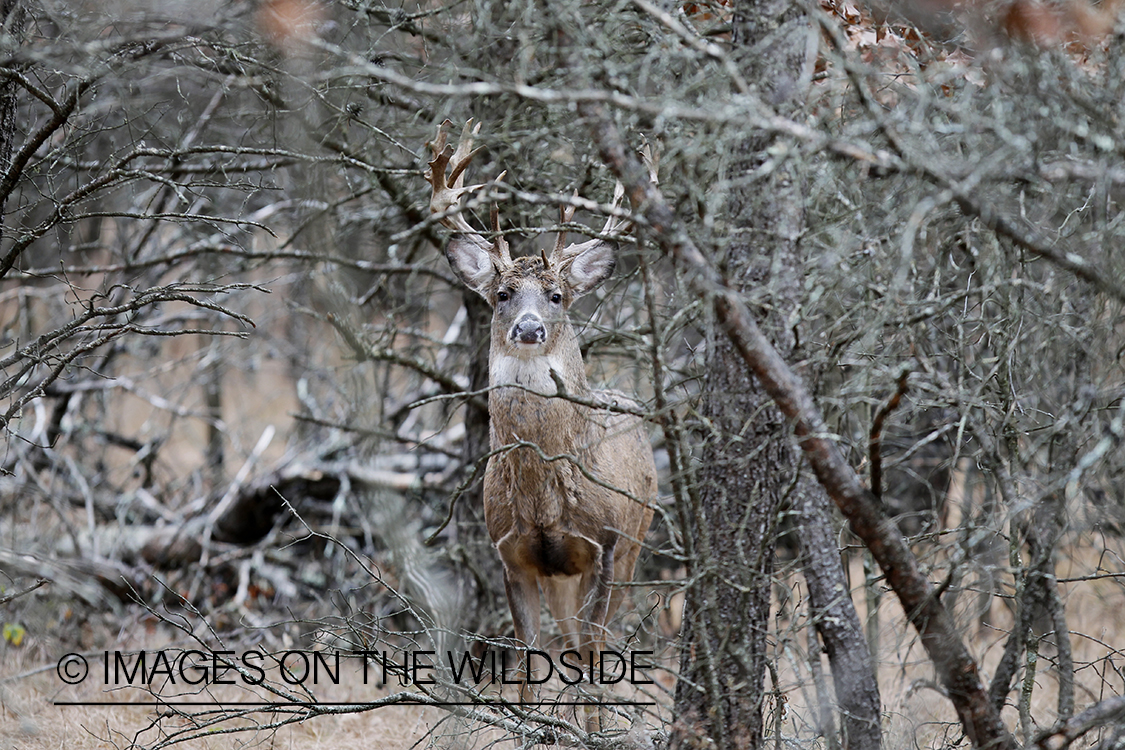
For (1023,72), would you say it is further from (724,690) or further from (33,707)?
(33,707)

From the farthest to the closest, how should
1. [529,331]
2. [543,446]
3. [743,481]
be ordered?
Answer: [543,446], [529,331], [743,481]

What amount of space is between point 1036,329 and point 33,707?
17.3 ft

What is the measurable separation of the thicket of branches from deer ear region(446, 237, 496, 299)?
388 millimetres

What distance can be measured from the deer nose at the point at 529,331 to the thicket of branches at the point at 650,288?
544mm

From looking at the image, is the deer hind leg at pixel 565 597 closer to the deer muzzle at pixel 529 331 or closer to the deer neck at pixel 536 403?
the deer neck at pixel 536 403

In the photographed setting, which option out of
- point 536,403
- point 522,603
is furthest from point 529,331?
point 522,603

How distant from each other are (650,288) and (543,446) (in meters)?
2.17

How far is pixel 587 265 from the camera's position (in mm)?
5867

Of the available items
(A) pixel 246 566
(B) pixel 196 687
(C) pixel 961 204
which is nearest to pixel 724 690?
(C) pixel 961 204

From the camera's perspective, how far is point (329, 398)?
968 centimetres

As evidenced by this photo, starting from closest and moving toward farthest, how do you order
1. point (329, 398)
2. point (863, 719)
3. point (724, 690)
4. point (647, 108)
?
point (647, 108)
point (724, 690)
point (863, 719)
point (329, 398)

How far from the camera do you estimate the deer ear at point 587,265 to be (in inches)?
228

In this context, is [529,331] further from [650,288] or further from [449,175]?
[650,288]

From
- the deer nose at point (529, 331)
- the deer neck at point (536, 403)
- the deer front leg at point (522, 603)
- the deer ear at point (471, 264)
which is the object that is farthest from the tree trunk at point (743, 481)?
the deer ear at point (471, 264)
